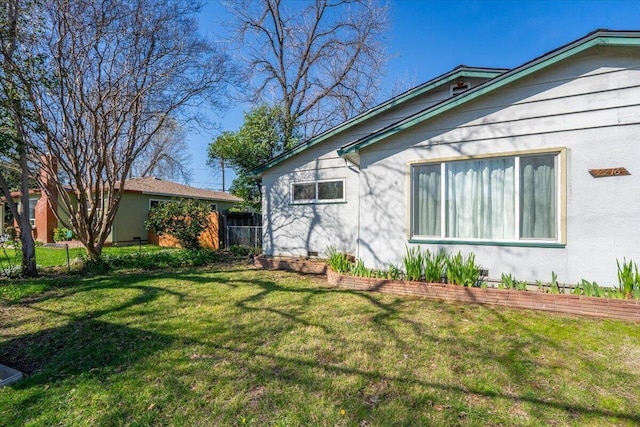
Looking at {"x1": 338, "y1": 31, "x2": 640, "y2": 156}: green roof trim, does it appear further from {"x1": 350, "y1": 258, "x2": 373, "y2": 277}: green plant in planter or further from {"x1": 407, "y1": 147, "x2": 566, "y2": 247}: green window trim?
{"x1": 350, "y1": 258, "x2": 373, "y2": 277}: green plant in planter

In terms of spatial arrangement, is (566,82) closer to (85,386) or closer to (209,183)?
(85,386)

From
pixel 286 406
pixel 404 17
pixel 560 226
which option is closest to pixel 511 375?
pixel 286 406

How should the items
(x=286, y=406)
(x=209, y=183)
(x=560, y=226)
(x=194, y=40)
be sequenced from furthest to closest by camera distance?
(x=209, y=183) → (x=194, y=40) → (x=560, y=226) → (x=286, y=406)

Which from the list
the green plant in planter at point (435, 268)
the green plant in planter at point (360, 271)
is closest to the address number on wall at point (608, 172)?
the green plant in planter at point (435, 268)

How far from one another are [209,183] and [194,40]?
31.4m

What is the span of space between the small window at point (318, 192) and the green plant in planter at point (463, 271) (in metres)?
4.22

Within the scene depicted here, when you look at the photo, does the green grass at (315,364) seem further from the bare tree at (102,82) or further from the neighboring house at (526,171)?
the bare tree at (102,82)

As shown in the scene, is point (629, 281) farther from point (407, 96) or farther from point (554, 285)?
point (407, 96)

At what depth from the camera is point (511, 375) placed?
10.5 ft

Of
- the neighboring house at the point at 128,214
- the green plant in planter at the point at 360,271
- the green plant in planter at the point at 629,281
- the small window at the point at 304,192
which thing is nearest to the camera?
the green plant in planter at the point at 629,281

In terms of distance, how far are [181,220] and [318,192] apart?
19.4 feet

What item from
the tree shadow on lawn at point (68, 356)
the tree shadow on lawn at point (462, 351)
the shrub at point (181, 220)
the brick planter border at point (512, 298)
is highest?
the shrub at point (181, 220)

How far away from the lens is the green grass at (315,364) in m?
2.71

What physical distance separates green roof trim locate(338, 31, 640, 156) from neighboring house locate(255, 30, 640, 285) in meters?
0.02
